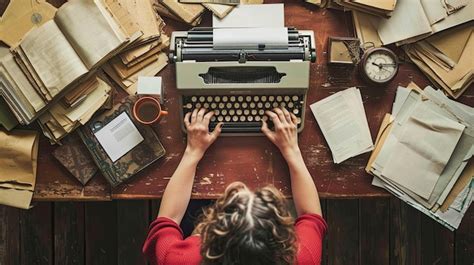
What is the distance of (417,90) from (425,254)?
2.85ft

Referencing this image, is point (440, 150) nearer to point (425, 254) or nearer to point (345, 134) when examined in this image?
point (345, 134)

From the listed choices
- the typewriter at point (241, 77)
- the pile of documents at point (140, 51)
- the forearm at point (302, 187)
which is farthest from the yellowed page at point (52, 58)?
the forearm at point (302, 187)

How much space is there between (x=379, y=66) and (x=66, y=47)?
3.24 ft

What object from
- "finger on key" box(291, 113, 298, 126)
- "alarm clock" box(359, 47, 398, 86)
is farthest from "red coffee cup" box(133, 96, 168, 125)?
"alarm clock" box(359, 47, 398, 86)

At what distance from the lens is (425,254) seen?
243cm

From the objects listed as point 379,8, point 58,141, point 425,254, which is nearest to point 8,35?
point 58,141

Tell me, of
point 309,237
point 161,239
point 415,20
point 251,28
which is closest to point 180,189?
point 161,239

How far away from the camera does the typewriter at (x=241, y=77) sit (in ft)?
5.86

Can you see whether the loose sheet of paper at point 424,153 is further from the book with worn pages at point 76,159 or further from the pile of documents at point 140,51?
the book with worn pages at point 76,159

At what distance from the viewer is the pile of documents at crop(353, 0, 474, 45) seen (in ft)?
6.14

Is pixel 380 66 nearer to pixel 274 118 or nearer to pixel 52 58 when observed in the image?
pixel 274 118

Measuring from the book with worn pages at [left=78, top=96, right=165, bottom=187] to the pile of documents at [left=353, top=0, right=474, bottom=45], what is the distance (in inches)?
30.1

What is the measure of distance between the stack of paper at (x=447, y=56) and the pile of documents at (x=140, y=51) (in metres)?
0.82

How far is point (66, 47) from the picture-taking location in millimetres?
1764
